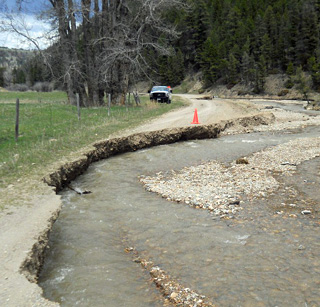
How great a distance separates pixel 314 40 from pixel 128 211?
6049 centimetres

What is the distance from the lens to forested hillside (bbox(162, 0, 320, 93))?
57.7 m

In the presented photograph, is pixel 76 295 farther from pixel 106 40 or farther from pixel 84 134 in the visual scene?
pixel 106 40

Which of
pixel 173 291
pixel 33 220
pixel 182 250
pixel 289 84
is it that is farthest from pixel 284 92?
pixel 173 291

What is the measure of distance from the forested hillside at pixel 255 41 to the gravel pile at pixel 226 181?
43.0 meters

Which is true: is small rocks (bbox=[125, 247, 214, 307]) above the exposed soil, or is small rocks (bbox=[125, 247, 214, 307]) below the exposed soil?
below

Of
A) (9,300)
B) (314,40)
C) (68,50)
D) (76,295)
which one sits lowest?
(76,295)

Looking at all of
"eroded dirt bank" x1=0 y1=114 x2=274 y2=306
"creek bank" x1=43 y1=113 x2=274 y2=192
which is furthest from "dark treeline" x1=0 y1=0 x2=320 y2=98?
"eroded dirt bank" x1=0 y1=114 x2=274 y2=306

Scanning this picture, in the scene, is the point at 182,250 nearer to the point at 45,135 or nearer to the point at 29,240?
the point at 29,240

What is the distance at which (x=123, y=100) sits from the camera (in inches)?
1053

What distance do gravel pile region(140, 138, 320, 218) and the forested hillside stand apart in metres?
43.0

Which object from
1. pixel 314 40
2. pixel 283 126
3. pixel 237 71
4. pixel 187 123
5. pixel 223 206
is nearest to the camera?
pixel 223 206

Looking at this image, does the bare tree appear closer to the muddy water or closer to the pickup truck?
the pickup truck

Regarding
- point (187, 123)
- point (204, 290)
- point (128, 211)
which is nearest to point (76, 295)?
point (204, 290)

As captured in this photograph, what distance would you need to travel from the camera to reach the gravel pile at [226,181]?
766 centimetres
